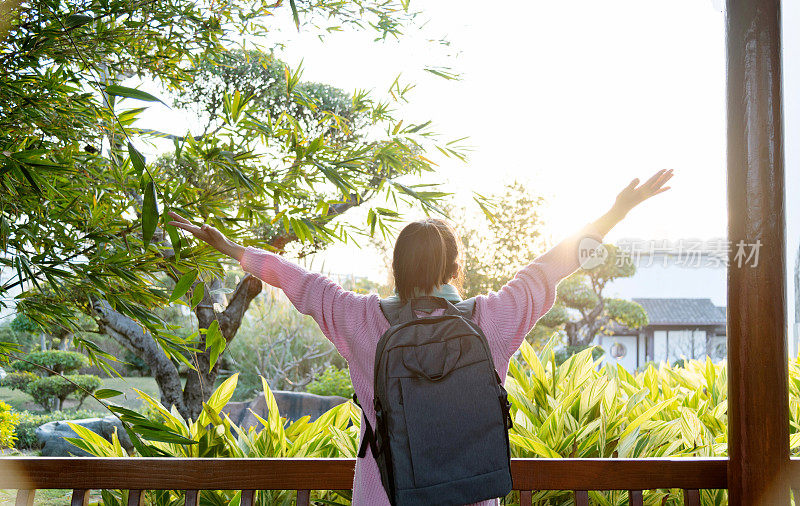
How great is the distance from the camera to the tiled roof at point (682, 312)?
52.9 feet

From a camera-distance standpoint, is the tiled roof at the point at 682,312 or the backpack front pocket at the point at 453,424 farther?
the tiled roof at the point at 682,312

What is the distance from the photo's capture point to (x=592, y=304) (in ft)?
39.0

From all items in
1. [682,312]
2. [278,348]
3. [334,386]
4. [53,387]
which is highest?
[278,348]

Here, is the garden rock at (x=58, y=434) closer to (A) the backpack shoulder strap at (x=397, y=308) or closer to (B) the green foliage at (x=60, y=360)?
(B) the green foliage at (x=60, y=360)

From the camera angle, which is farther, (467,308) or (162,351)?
(162,351)

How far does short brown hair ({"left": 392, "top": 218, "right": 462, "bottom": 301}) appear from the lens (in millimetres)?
1139

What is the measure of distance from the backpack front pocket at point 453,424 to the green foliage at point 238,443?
0.77m

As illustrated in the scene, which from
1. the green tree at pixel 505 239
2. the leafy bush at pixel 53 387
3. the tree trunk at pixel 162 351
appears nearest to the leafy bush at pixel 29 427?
the leafy bush at pixel 53 387

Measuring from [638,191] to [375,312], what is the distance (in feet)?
1.83

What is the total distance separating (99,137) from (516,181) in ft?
26.5

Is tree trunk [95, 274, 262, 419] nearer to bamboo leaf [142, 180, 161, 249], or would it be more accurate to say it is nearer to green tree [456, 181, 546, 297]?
bamboo leaf [142, 180, 161, 249]

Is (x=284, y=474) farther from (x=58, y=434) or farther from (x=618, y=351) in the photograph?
(x=618, y=351)

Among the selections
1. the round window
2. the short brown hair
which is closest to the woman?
the short brown hair

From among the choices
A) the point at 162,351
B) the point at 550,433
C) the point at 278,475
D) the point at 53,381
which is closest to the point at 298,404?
the point at 162,351
